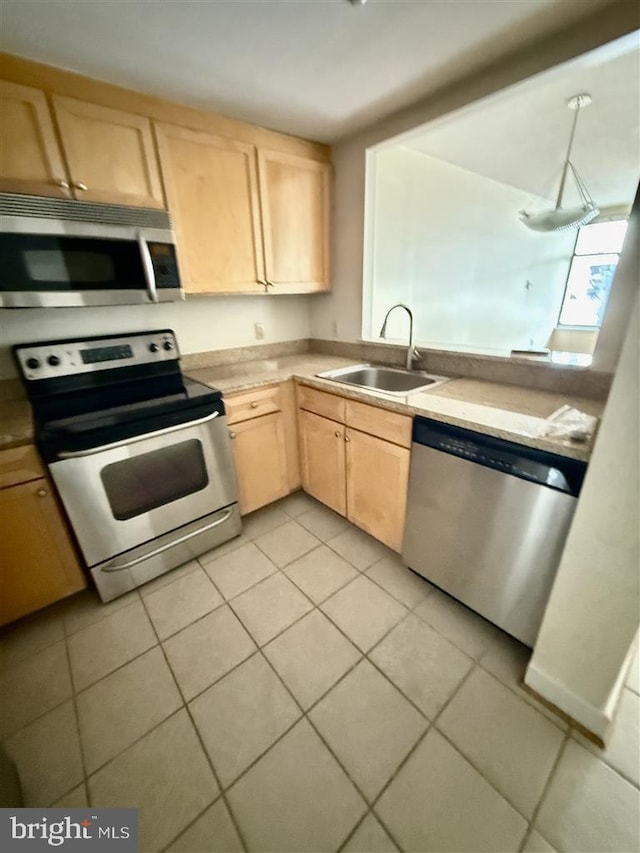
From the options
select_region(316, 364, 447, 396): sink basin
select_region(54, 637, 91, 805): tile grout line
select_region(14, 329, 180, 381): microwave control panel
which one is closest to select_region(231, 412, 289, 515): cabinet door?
select_region(316, 364, 447, 396): sink basin

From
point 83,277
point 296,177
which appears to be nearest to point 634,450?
point 83,277

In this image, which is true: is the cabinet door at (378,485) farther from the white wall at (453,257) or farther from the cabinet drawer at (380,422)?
the white wall at (453,257)

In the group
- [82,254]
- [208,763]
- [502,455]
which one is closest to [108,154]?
[82,254]

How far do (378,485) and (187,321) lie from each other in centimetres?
157

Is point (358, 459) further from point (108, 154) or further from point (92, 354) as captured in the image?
point (108, 154)

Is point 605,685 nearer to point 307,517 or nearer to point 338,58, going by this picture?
point 307,517

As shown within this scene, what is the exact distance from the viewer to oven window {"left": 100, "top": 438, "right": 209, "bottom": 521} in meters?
1.52

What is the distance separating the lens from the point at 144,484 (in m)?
1.61

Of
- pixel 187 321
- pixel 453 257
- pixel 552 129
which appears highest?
pixel 552 129

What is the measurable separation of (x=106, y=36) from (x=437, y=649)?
2628 millimetres

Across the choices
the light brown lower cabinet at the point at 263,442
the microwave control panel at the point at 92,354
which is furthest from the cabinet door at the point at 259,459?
the microwave control panel at the point at 92,354

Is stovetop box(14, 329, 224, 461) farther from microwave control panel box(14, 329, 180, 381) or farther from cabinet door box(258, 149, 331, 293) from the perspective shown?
cabinet door box(258, 149, 331, 293)

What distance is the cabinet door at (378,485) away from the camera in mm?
1647

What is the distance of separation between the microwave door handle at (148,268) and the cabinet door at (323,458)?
3.35ft
